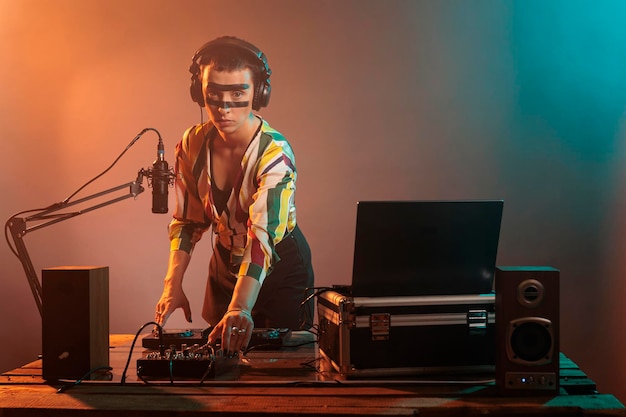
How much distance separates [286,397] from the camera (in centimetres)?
173

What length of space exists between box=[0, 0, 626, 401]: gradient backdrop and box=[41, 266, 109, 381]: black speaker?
1531 mm

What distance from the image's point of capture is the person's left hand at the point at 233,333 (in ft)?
7.29

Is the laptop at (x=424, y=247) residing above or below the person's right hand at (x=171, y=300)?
above

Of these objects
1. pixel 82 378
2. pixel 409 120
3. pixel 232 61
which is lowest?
pixel 82 378

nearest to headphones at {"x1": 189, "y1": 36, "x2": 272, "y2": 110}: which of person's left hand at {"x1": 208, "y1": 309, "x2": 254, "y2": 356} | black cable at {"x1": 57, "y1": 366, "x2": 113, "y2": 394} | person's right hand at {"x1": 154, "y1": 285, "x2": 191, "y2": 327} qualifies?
person's right hand at {"x1": 154, "y1": 285, "x2": 191, "y2": 327}

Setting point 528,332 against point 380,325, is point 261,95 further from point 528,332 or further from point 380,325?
point 528,332

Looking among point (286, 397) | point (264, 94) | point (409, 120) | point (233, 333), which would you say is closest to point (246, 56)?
point (264, 94)

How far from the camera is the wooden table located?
1626 millimetres

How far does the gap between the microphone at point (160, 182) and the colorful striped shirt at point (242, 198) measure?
0.22ft

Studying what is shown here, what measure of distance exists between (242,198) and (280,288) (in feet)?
1.59

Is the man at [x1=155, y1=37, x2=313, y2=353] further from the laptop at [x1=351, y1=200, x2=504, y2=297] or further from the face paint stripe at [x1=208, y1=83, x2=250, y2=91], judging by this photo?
the laptop at [x1=351, y1=200, x2=504, y2=297]

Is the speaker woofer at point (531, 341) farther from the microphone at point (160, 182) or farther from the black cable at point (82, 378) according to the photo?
the microphone at point (160, 182)

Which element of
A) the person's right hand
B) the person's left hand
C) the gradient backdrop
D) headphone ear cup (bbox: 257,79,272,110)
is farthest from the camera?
the gradient backdrop

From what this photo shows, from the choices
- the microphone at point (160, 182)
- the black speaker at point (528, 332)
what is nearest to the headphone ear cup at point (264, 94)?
the microphone at point (160, 182)
